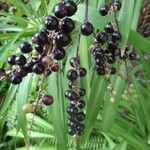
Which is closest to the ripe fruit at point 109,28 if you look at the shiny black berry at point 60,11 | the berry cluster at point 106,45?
the berry cluster at point 106,45

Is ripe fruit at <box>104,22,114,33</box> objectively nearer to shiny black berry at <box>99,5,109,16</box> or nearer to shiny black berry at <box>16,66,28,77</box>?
shiny black berry at <box>99,5,109,16</box>

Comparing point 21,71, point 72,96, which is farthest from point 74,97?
point 21,71

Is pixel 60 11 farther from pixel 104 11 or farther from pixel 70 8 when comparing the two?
pixel 104 11

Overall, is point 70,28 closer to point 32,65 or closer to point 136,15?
point 32,65

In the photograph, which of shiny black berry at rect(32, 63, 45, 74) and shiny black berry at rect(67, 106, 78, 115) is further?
shiny black berry at rect(67, 106, 78, 115)

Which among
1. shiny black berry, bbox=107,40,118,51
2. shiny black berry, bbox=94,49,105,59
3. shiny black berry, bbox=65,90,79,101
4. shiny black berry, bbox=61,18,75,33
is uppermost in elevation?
shiny black berry, bbox=61,18,75,33

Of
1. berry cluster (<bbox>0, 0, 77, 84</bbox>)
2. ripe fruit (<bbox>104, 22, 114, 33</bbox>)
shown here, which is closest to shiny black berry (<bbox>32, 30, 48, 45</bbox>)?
berry cluster (<bbox>0, 0, 77, 84</bbox>)

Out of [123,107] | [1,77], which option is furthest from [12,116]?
[1,77]
